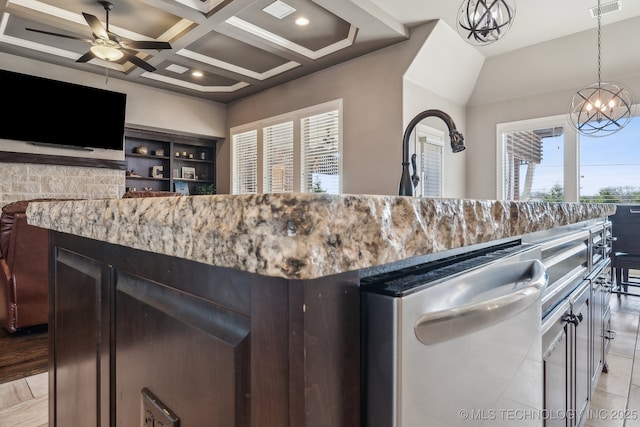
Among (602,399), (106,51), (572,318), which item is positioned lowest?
(602,399)

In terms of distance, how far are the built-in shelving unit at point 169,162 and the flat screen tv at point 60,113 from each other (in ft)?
2.18

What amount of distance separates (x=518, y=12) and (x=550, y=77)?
4.02 ft

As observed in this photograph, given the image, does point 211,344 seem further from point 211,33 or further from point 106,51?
point 211,33

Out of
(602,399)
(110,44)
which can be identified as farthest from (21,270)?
(602,399)

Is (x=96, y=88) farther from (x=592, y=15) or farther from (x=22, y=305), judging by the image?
(x=592, y=15)

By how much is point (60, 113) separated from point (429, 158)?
5.01 metres

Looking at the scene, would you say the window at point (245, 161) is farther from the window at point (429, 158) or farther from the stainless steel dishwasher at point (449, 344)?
the stainless steel dishwasher at point (449, 344)

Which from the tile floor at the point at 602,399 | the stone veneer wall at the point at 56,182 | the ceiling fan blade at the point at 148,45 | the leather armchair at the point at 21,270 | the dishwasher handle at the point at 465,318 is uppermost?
the ceiling fan blade at the point at 148,45

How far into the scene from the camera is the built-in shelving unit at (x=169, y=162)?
6.10 m

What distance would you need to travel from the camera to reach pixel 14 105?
4.50 metres

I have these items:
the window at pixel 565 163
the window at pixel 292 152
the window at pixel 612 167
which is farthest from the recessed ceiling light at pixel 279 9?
the window at pixel 612 167

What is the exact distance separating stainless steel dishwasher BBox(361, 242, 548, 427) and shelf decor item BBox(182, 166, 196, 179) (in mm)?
6732

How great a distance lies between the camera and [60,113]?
4.80 metres

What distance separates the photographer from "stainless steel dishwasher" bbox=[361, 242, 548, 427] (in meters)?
0.33
